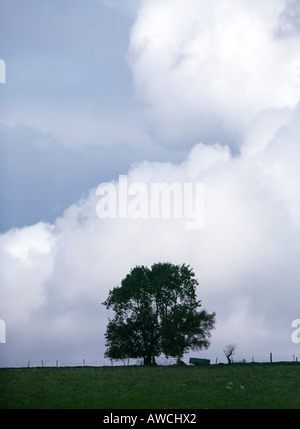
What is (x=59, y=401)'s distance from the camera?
1869 inches

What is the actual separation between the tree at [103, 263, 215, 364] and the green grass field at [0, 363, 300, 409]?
3247 cm

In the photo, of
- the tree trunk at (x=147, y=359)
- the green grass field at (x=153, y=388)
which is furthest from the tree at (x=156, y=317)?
the green grass field at (x=153, y=388)

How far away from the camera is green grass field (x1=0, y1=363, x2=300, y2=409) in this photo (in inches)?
1811

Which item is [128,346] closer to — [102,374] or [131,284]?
[131,284]

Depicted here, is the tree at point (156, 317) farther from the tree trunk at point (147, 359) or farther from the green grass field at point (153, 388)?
the green grass field at point (153, 388)

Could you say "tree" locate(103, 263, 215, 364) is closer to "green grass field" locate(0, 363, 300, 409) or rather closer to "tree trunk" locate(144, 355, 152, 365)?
"tree trunk" locate(144, 355, 152, 365)

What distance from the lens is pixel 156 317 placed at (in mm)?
106625

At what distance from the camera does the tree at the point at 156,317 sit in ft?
340

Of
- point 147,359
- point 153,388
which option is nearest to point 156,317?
point 147,359

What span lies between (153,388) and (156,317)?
5279 cm

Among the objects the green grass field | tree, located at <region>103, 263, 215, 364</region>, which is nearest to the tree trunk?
tree, located at <region>103, 263, 215, 364</region>

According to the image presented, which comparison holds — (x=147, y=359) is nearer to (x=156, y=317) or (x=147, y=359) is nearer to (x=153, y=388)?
(x=156, y=317)
